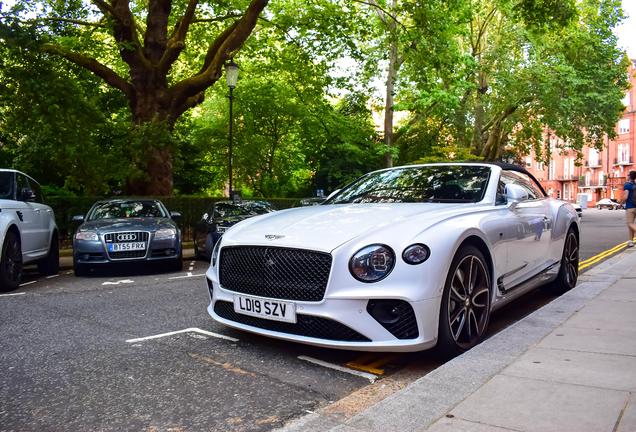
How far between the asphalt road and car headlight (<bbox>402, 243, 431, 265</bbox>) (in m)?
0.77

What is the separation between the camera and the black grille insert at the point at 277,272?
366 cm

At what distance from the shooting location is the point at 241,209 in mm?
12352

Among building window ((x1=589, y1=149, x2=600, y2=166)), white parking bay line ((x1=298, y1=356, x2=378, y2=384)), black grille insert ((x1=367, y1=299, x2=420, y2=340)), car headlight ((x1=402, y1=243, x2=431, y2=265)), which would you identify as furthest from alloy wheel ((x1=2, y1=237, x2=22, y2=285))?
building window ((x1=589, y1=149, x2=600, y2=166))

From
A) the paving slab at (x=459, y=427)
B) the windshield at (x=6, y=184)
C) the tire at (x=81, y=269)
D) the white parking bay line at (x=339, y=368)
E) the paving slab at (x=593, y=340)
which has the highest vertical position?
the windshield at (x=6, y=184)

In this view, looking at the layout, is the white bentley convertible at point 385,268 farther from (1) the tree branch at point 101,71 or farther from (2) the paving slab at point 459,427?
(1) the tree branch at point 101,71

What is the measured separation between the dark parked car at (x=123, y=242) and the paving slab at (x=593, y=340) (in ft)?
22.4

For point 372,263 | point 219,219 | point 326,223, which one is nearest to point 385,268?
point 372,263

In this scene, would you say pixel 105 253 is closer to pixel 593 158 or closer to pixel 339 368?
pixel 339 368

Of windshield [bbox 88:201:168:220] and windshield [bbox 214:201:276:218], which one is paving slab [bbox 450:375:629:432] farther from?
windshield [bbox 214:201:276:218]

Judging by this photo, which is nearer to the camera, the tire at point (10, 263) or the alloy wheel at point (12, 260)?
the tire at point (10, 263)

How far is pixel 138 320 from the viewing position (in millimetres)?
5441

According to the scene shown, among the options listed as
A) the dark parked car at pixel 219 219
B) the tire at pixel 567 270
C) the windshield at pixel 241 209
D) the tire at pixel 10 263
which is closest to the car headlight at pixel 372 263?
the tire at pixel 567 270

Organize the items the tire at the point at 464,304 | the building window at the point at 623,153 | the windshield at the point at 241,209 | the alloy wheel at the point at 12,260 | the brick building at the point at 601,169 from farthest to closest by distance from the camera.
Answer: the building window at the point at 623,153 → the brick building at the point at 601,169 → the windshield at the point at 241,209 → the alloy wheel at the point at 12,260 → the tire at the point at 464,304

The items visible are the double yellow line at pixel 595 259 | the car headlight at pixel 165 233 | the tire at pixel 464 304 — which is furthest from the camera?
the double yellow line at pixel 595 259
